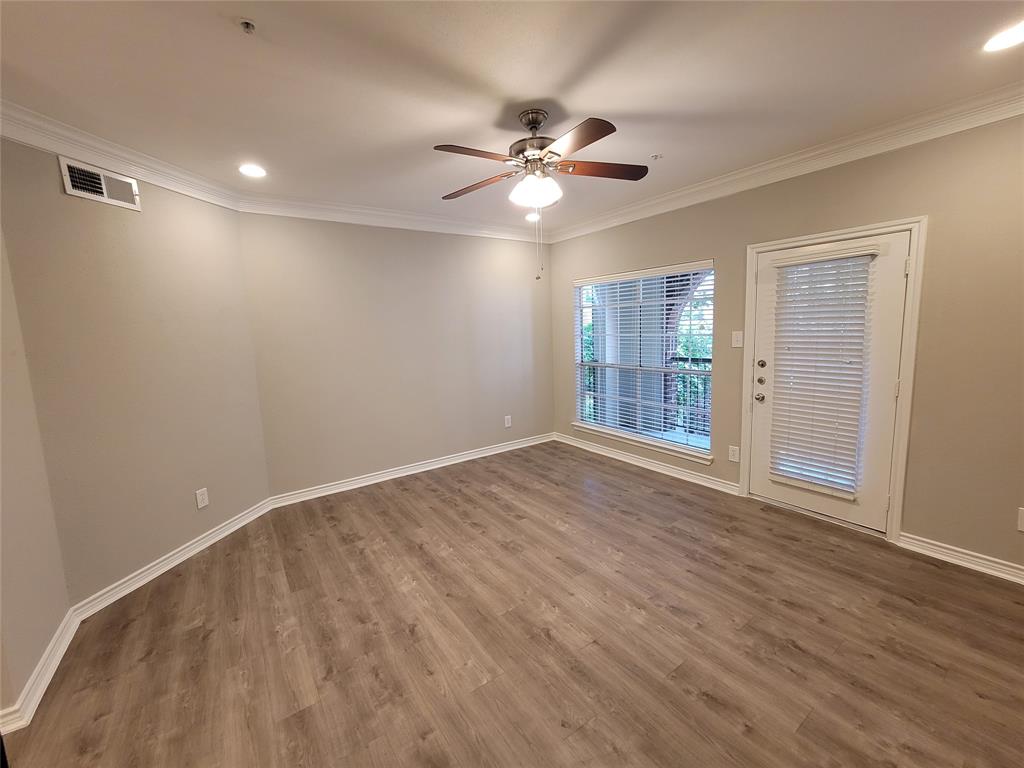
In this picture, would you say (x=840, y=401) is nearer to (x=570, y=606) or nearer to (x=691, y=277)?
(x=691, y=277)

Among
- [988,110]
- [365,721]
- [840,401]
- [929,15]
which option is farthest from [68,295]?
[988,110]

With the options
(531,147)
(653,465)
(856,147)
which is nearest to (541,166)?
(531,147)

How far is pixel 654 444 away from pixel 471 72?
3.42 m

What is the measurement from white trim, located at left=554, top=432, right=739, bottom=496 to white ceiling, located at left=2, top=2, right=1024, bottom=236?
2.57 meters

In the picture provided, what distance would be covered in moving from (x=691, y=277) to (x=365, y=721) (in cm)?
370

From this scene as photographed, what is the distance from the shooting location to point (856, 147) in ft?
8.35

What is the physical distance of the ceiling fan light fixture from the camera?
2.15 metres

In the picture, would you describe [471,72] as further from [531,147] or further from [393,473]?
[393,473]

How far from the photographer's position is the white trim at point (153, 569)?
5.23 ft

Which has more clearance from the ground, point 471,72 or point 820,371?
point 471,72

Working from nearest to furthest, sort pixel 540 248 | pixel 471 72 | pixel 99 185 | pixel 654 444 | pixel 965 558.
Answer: pixel 471 72 → pixel 99 185 → pixel 965 558 → pixel 654 444 → pixel 540 248

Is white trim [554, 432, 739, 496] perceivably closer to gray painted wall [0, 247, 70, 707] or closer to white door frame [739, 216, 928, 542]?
white door frame [739, 216, 928, 542]

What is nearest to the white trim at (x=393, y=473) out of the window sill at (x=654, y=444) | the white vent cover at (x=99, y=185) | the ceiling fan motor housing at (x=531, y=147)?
the window sill at (x=654, y=444)

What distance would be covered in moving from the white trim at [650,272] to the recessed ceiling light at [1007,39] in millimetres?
1748
